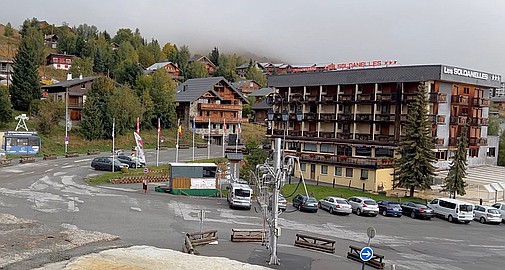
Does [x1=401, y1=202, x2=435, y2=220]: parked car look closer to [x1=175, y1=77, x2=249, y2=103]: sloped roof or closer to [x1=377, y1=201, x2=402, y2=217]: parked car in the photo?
[x1=377, y1=201, x2=402, y2=217]: parked car

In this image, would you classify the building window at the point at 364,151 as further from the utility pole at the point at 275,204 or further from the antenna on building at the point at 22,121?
the antenna on building at the point at 22,121

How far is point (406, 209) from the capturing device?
133 ft

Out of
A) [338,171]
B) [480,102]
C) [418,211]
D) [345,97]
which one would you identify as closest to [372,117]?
[345,97]

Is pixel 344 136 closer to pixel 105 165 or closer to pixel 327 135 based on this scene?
pixel 327 135

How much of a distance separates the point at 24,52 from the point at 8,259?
64916 mm

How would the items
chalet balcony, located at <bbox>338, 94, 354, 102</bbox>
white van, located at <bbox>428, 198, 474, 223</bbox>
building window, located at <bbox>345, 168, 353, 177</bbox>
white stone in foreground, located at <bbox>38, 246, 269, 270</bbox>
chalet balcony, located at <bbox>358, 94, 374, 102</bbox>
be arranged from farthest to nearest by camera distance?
1. chalet balcony, located at <bbox>338, 94, 354, 102</bbox>
2. chalet balcony, located at <bbox>358, 94, 374, 102</bbox>
3. building window, located at <bbox>345, 168, 353, 177</bbox>
4. white van, located at <bbox>428, 198, 474, 223</bbox>
5. white stone in foreground, located at <bbox>38, 246, 269, 270</bbox>

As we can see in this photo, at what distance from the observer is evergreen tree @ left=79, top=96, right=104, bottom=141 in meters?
68.1

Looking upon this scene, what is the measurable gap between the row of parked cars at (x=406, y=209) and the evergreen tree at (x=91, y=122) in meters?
39.6

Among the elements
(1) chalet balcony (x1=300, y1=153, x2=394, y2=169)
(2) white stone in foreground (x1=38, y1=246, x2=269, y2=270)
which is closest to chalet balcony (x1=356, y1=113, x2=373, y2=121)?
(1) chalet balcony (x1=300, y1=153, x2=394, y2=169)

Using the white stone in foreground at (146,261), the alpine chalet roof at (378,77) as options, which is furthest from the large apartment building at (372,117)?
the white stone in foreground at (146,261)

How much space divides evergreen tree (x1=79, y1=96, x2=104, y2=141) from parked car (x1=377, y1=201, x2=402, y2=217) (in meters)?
44.6

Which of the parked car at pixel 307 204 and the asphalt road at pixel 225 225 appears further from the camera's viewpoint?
the parked car at pixel 307 204

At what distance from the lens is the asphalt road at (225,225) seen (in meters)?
25.3

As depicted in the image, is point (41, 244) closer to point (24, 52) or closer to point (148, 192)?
point (148, 192)
